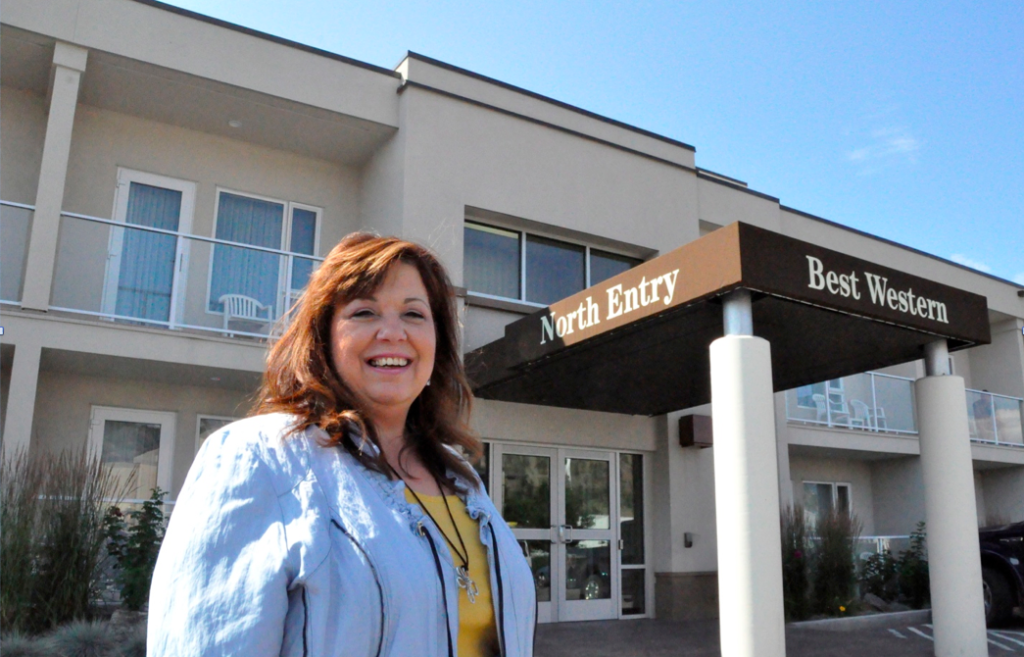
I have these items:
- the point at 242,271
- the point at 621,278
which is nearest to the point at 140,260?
the point at 242,271

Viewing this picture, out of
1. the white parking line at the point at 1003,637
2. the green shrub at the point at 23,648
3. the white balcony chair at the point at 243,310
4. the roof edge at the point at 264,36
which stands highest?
the roof edge at the point at 264,36

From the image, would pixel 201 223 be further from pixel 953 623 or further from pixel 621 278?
pixel 953 623

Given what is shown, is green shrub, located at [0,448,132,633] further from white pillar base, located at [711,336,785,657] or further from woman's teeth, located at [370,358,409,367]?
woman's teeth, located at [370,358,409,367]

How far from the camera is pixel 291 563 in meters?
1.36

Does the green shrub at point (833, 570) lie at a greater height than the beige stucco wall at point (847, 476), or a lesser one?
lesser

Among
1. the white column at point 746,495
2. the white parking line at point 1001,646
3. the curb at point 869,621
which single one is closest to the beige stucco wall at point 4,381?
the white column at point 746,495

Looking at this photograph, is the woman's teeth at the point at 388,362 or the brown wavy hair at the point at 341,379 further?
the woman's teeth at the point at 388,362

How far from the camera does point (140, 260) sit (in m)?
9.38

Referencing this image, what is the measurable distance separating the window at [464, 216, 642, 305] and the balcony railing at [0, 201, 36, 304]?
17.1 ft

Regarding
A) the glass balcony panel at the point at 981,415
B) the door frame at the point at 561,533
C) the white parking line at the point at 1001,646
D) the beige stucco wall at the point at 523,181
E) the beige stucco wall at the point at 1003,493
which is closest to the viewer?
the white parking line at the point at 1001,646

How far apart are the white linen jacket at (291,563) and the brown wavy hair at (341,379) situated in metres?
0.08

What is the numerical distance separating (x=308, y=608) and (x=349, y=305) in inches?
28.1

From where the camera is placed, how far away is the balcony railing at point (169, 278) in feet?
30.0

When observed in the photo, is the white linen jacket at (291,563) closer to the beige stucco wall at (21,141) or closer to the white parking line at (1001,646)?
the beige stucco wall at (21,141)
